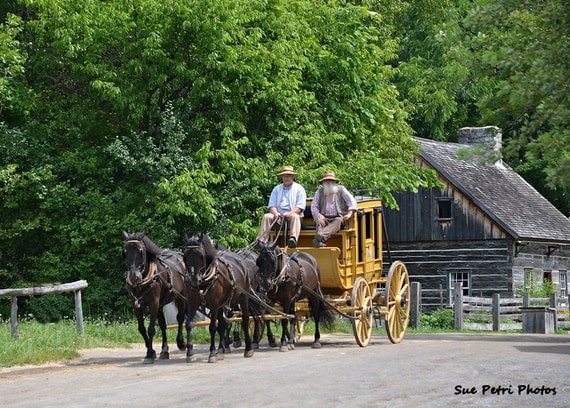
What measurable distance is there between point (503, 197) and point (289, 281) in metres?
24.6

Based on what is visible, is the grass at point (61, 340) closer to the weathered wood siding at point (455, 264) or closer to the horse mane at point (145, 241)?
the horse mane at point (145, 241)

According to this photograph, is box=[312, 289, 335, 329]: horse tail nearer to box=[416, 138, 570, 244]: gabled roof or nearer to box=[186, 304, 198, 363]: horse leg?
box=[186, 304, 198, 363]: horse leg

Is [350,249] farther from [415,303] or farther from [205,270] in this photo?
[415,303]

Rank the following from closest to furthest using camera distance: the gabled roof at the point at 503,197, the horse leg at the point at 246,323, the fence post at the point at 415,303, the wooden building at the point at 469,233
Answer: the horse leg at the point at 246,323 → the fence post at the point at 415,303 → the gabled roof at the point at 503,197 → the wooden building at the point at 469,233

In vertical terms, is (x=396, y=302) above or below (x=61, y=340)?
above

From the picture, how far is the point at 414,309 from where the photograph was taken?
107 ft

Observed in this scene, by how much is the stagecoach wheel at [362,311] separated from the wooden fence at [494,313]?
1318 centimetres

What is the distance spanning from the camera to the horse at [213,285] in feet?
57.5

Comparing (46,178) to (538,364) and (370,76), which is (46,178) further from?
(538,364)

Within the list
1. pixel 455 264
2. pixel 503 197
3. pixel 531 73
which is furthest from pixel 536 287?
pixel 531 73

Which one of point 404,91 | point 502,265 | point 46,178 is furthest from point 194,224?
point 404,91

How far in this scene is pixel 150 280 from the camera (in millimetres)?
17797

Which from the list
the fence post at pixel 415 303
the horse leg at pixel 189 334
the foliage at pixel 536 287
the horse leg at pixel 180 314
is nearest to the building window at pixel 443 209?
the foliage at pixel 536 287

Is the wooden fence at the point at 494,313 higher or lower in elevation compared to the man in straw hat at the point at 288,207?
lower
